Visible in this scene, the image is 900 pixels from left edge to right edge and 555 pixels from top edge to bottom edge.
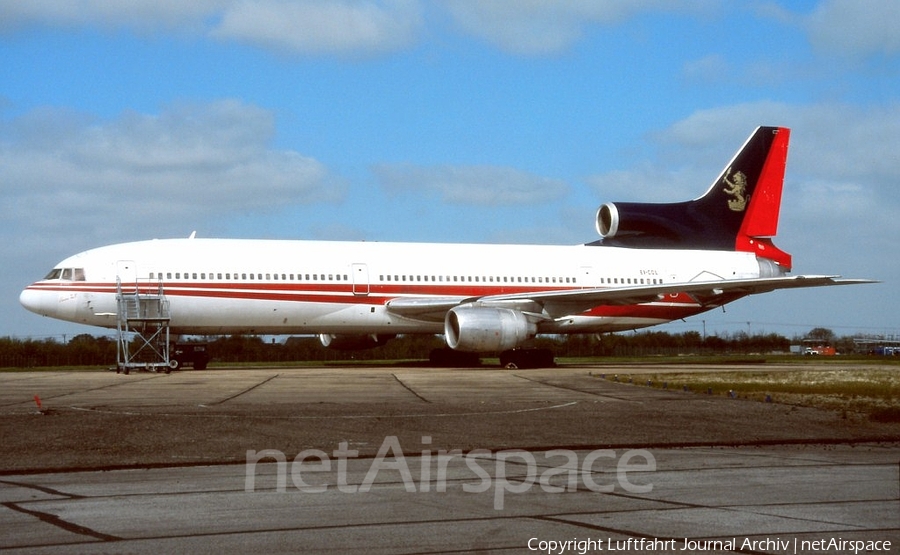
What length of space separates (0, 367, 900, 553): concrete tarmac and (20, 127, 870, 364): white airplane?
12.1 meters

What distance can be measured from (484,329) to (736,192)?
1468cm

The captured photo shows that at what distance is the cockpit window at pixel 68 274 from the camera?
27328 mm

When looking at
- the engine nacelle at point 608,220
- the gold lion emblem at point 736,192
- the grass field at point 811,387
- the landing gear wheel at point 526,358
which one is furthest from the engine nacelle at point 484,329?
the gold lion emblem at point 736,192

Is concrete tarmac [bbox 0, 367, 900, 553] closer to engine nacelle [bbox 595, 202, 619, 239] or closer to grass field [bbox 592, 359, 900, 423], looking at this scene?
grass field [bbox 592, 359, 900, 423]

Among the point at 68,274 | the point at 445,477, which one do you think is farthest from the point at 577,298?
the point at 445,477

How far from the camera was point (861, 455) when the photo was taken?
31.3ft

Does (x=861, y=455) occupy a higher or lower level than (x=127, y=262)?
lower

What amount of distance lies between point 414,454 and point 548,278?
22.9 meters

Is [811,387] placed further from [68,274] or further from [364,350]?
[364,350]

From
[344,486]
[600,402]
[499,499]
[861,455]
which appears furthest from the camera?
[600,402]

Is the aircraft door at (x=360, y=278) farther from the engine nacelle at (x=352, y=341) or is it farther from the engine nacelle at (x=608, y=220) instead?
the engine nacelle at (x=608, y=220)

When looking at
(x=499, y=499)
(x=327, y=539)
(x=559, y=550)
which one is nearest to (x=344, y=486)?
(x=499, y=499)

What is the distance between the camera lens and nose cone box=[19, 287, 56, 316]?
89.5 ft

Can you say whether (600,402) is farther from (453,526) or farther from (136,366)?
(136,366)
